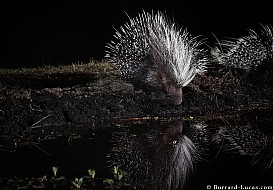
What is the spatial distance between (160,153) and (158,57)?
3101mm

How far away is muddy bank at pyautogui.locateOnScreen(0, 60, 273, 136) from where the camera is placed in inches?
351

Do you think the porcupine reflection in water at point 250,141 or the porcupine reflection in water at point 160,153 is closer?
the porcupine reflection in water at point 160,153

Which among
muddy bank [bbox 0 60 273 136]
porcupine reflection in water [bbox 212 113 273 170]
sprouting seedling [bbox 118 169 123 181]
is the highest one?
muddy bank [bbox 0 60 273 136]

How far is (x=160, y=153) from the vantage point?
275 inches

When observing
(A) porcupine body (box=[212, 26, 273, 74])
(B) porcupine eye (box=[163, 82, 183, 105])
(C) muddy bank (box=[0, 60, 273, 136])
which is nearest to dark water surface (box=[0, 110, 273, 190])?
(C) muddy bank (box=[0, 60, 273, 136])

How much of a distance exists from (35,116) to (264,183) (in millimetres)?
4655

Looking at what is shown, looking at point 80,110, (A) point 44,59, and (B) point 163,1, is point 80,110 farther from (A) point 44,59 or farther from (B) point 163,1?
(B) point 163,1

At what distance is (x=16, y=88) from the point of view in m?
9.83

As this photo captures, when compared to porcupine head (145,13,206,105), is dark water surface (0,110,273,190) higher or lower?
lower

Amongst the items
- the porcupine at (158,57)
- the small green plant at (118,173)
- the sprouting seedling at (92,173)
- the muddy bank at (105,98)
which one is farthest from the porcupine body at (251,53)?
the sprouting seedling at (92,173)

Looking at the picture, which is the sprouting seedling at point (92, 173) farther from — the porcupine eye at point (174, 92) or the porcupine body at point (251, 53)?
the porcupine body at point (251, 53)

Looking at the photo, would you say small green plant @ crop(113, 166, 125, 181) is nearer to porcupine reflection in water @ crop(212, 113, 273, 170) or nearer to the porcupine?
porcupine reflection in water @ crop(212, 113, 273, 170)

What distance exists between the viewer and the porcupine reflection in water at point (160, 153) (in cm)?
599

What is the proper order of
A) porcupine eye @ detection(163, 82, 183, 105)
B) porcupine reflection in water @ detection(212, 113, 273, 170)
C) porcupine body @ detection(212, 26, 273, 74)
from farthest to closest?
porcupine body @ detection(212, 26, 273, 74)
porcupine eye @ detection(163, 82, 183, 105)
porcupine reflection in water @ detection(212, 113, 273, 170)
